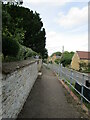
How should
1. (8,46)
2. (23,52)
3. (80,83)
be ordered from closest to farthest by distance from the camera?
(8,46), (80,83), (23,52)

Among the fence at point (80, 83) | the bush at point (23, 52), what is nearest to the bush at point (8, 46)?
the bush at point (23, 52)

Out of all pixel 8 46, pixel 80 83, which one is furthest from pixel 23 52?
pixel 80 83

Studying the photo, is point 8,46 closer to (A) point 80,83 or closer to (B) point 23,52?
(B) point 23,52

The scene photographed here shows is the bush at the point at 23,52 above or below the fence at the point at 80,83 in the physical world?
above

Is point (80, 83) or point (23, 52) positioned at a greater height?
point (23, 52)

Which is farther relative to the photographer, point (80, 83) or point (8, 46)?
point (80, 83)

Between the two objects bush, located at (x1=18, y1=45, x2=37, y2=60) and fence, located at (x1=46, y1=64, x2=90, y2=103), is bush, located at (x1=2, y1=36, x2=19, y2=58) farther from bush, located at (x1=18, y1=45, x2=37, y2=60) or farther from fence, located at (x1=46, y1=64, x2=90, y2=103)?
fence, located at (x1=46, y1=64, x2=90, y2=103)

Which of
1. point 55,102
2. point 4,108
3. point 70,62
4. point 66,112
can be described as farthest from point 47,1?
point 70,62

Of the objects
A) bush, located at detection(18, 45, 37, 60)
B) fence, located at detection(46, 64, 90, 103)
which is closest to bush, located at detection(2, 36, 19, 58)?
bush, located at detection(18, 45, 37, 60)

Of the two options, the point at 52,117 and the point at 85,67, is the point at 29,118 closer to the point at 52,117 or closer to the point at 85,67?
the point at 52,117

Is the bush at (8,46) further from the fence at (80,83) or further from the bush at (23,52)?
the fence at (80,83)

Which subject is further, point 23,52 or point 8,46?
point 23,52

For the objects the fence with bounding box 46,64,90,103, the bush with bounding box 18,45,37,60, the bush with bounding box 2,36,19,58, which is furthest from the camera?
the bush with bounding box 18,45,37,60

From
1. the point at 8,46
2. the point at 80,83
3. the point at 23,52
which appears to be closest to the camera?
the point at 8,46
